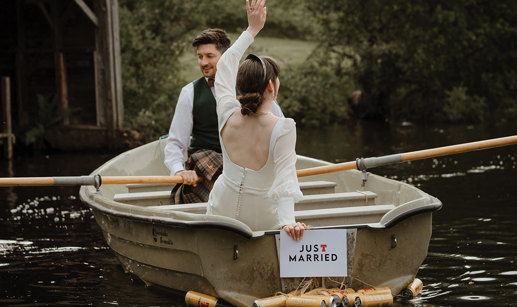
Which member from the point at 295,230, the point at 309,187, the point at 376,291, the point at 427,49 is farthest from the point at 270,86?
the point at 427,49

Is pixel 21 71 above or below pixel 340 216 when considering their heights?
above

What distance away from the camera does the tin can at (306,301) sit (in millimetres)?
4684

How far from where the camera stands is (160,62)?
19969 mm

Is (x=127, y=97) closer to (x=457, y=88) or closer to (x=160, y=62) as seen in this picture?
(x=160, y=62)

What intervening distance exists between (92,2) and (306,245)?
13202 millimetres

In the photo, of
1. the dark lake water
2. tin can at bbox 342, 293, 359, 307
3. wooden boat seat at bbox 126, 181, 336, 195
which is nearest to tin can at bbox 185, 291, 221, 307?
the dark lake water

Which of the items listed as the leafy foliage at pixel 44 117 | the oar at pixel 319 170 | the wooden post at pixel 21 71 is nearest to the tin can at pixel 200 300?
the oar at pixel 319 170

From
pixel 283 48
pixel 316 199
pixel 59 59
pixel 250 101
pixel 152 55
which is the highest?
pixel 283 48

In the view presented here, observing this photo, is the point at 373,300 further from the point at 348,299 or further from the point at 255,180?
the point at 255,180

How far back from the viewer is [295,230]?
4.81 meters

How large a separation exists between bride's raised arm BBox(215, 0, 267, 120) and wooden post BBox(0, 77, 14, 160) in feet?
34.9

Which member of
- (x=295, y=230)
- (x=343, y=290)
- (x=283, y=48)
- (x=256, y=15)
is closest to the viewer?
(x=295, y=230)

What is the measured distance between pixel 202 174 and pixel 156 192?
2.24ft

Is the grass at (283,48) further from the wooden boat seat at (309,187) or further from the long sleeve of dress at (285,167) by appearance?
the long sleeve of dress at (285,167)
